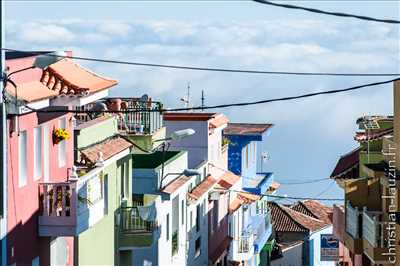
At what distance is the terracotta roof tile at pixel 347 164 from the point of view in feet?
145

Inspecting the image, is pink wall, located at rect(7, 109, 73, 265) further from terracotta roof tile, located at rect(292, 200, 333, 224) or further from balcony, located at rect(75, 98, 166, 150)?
terracotta roof tile, located at rect(292, 200, 333, 224)

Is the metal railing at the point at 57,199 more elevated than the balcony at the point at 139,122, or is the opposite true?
the balcony at the point at 139,122

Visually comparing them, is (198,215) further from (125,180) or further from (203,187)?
(125,180)

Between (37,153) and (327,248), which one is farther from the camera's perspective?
(327,248)

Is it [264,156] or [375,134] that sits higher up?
[375,134]

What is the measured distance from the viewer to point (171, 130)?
181 ft

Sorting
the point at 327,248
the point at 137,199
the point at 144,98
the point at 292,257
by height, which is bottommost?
the point at 292,257

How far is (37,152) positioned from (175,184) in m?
17.1

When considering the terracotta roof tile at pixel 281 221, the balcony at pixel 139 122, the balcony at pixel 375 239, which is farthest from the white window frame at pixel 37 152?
the terracotta roof tile at pixel 281 221

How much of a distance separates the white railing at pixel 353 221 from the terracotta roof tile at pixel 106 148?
570 centimetres

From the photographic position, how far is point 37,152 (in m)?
27.9

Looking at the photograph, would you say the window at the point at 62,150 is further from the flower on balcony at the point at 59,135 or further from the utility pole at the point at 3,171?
the utility pole at the point at 3,171

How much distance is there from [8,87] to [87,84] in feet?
14.1

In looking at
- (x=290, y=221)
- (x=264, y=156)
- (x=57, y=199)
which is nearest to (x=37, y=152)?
(x=57, y=199)
